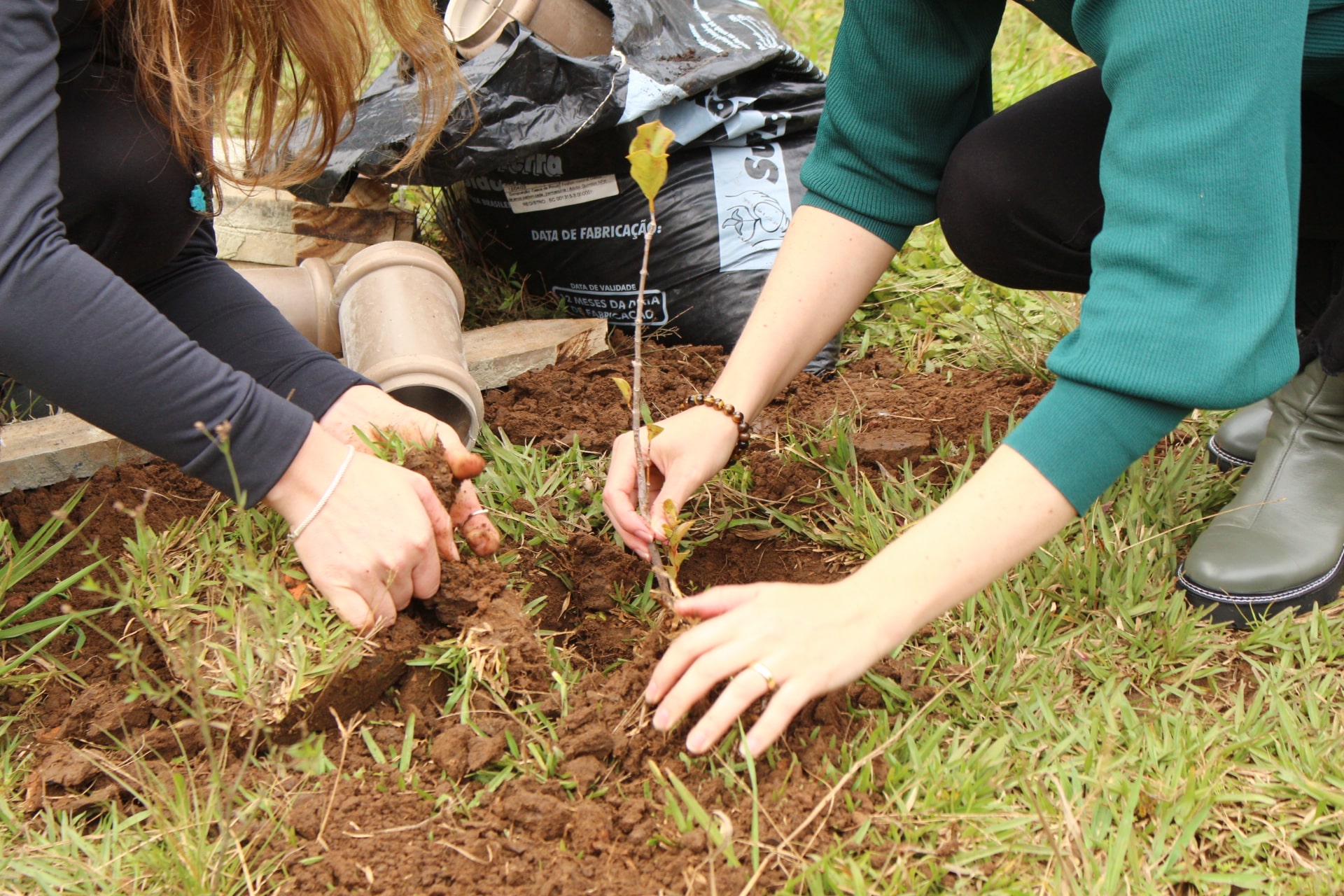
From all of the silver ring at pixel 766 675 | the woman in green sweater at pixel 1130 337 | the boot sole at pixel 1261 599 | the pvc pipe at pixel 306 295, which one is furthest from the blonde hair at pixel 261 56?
the boot sole at pixel 1261 599

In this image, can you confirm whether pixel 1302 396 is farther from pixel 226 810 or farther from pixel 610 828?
pixel 226 810

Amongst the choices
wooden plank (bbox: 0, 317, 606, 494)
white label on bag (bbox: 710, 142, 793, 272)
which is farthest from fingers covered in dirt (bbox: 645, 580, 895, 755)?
white label on bag (bbox: 710, 142, 793, 272)

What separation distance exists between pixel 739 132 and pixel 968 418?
87 cm

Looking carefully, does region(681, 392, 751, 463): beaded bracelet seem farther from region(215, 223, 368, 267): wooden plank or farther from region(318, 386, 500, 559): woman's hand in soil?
region(215, 223, 368, 267): wooden plank

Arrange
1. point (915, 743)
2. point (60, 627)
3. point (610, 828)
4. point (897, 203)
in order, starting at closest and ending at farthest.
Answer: point (610, 828) < point (915, 743) < point (60, 627) < point (897, 203)

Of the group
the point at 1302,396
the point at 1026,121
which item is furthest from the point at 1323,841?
the point at 1026,121

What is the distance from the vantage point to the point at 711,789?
4.03 ft

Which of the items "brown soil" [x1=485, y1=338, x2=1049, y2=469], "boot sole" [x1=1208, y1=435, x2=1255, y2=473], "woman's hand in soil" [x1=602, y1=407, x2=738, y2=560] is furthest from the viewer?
"brown soil" [x1=485, y1=338, x2=1049, y2=469]

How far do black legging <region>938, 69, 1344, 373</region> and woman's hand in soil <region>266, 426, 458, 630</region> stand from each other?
3.45 feet

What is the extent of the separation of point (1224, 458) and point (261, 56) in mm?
1852

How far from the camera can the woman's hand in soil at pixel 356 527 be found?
4.42 ft

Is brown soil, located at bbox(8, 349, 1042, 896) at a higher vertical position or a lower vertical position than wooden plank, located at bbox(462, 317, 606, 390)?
higher

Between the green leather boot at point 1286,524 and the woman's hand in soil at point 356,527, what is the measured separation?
1.20 m

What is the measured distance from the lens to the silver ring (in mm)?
1093
